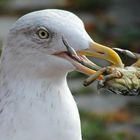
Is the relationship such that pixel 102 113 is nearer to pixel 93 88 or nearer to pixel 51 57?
pixel 93 88

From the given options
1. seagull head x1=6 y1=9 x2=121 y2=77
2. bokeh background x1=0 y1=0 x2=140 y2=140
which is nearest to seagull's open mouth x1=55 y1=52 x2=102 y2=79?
seagull head x1=6 y1=9 x2=121 y2=77

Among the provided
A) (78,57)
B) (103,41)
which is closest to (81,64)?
(78,57)

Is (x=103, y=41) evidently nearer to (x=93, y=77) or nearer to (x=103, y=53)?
(x=103, y=53)

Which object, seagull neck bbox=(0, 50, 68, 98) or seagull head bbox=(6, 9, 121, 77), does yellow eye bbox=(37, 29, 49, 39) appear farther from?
seagull neck bbox=(0, 50, 68, 98)

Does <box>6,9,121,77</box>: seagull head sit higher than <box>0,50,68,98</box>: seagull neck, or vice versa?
<box>6,9,121,77</box>: seagull head

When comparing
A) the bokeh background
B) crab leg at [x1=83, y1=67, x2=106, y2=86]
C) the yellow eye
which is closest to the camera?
crab leg at [x1=83, y1=67, x2=106, y2=86]

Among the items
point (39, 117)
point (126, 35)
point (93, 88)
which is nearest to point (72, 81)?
point (93, 88)

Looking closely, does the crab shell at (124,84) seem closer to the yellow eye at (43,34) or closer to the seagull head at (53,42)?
the seagull head at (53,42)
